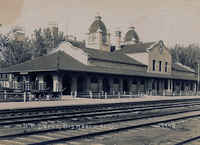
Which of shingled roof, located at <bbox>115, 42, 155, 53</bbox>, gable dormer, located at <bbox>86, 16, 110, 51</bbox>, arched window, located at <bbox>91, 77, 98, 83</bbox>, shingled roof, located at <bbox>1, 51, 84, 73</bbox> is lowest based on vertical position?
arched window, located at <bbox>91, 77, 98, 83</bbox>

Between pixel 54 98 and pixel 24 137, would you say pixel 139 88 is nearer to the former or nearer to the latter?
pixel 54 98

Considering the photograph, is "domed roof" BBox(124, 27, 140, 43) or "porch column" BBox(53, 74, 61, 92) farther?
"domed roof" BBox(124, 27, 140, 43)

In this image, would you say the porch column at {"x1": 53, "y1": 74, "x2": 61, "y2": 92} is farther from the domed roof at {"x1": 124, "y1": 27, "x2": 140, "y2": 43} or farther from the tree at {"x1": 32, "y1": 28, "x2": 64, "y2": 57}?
the domed roof at {"x1": 124, "y1": 27, "x2": 140, "y2": 43}

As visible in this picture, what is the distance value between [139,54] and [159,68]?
521cm

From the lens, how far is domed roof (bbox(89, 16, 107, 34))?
55188mm

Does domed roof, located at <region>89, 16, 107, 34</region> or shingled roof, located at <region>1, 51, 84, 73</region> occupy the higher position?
domed roof, located at <region>89, 16, 107, 34</region>

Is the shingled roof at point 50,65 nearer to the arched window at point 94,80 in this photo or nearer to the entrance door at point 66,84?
the entrance door at point 66,84

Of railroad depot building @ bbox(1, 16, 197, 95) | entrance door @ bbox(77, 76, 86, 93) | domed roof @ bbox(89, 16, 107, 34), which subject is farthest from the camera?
domed roof @ bbox(89, 16, 107, 34)

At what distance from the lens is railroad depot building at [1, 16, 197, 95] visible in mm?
32000

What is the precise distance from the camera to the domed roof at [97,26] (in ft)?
181

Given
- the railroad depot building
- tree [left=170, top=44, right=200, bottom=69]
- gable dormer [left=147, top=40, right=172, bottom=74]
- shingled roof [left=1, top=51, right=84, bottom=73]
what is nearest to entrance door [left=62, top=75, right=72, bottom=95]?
the railroad depot building

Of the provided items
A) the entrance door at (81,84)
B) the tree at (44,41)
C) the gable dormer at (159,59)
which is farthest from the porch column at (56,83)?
the tree at (44,41)

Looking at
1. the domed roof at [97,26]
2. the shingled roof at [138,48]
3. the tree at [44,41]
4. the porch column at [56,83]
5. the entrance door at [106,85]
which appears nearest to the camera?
the porch column at [56,83]

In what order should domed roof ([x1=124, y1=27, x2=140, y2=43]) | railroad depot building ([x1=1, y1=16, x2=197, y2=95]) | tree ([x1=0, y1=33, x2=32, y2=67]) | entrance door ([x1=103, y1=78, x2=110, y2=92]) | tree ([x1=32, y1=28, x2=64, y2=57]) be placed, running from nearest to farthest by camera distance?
1. railroad depot building ([x1=1, y1=16, x2=197, y2=95])
2. entrance door ([x1=103, y1=78, x2=110, y2=92])
3. tree ([x1=0, y1=33, x2=32, y2=67])
4. tree ([x1=32, y1=28, x2=64, y2=57])
5. domed roof ([x1=124, y1=27, x2=140, y2=43])
